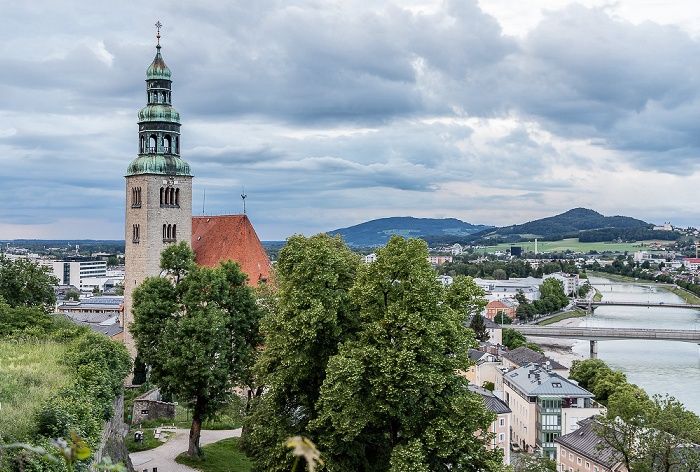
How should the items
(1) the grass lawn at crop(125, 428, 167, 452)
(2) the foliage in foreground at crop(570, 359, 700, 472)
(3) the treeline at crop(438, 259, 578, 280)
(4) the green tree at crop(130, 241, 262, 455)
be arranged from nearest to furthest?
(2) the foliage in foreground at crop(570, 359, 700, 472)
(4) the green tree at crop(130, 241, 262, 455)
(1) the grass lawn at crop(125, 428, 167, 452)
(3) the treeline at crop(438, 259, 578, 280)

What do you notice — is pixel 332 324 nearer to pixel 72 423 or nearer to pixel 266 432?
pixel 266 432

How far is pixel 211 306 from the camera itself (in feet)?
94.0

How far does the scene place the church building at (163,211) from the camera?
4509 centimetres

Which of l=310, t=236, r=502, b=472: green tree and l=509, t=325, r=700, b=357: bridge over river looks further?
l=509, t=325, r=700, b=357: bridge over river

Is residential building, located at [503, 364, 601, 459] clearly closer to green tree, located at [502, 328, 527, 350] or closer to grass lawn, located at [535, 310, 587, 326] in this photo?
green tree, located at [502, 328, 527, 350]

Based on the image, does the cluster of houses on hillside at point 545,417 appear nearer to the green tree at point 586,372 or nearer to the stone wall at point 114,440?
the green tree at point 586,372

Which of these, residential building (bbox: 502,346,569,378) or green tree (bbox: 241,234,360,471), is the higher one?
green tree (bbox: 241,234,360,471)

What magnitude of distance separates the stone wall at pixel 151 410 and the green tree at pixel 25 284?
725cm

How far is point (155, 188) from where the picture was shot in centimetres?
4625

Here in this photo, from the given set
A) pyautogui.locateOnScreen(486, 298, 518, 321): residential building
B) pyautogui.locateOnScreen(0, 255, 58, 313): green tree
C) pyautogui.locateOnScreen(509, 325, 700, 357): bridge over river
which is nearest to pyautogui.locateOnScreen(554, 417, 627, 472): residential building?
pyautogui.locateOnScreen(0, 255, 58, 313): green tree

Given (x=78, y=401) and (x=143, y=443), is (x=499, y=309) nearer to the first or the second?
(x=143, y=443)

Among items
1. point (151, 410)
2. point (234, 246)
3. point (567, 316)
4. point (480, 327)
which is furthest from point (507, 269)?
point (151, 410)

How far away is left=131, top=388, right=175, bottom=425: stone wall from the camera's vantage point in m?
35.6

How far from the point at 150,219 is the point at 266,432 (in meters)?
27.6
